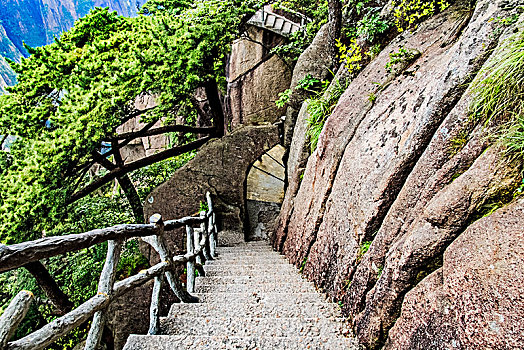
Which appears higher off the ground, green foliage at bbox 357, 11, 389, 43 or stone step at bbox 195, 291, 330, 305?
green foliage at bbox 357, 11, 389, 43

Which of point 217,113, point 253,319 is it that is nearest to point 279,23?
point 217,113

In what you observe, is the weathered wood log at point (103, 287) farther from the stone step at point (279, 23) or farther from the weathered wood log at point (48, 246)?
the stone step at point (279, 23)

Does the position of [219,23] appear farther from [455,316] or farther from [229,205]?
[455,316]

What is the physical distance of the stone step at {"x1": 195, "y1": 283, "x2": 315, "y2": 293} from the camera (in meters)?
3.30

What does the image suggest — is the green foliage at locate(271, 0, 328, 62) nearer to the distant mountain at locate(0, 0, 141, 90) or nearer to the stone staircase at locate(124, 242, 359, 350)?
the stone staircase at locate(124, 242, 359, 350)

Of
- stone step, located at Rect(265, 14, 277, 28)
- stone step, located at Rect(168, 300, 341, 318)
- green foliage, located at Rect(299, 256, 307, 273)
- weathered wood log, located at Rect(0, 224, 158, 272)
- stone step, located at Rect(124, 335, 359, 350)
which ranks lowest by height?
green foliage, located at Rect(299, 256, 307, 273)

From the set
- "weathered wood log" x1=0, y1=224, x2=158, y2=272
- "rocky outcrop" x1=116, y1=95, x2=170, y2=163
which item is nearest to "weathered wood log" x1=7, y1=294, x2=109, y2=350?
"weathered wood log" x1=0, y1=224, x2=158, y2=272

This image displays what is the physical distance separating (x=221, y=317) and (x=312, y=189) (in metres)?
2.41

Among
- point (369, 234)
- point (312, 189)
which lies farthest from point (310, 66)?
point (369, 234)

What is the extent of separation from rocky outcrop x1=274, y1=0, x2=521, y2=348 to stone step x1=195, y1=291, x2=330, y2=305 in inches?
8.2

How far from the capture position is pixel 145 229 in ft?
7.66

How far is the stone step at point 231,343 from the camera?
191 cm

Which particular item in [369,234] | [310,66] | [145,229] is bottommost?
[369,234]

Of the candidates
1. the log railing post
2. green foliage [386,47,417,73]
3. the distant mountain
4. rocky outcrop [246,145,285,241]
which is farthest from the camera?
the distant mountain
